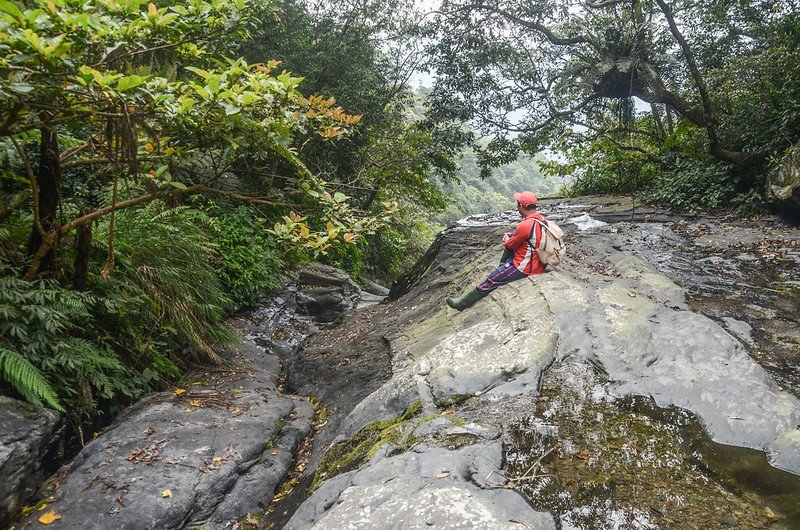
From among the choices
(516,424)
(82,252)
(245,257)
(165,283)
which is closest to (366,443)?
(516,424)

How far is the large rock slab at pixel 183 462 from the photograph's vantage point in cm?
322

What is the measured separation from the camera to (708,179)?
34.3 ft

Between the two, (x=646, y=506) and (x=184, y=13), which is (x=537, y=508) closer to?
(x=646, y=506)

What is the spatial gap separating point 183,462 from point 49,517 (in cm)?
87

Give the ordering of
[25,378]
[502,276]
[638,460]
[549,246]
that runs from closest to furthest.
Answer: [638,460] < [25,378] < [549,246] < [502,276]

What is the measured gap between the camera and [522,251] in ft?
17.0

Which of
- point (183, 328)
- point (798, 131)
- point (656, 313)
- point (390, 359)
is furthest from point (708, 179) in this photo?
point (183, 328)

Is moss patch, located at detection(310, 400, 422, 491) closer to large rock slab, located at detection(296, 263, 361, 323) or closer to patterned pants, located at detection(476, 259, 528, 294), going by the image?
patterned pants, located at detection(476, 259, 528, 294)

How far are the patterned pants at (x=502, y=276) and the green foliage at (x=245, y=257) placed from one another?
153 inches

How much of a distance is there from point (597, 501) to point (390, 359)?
3.24m

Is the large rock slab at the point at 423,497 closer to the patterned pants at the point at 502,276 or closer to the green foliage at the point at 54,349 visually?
the green foliage at the point at 54,349

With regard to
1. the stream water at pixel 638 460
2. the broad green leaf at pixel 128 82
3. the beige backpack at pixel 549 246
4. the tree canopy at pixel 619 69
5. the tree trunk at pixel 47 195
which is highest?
the tree canopy at pixel 619 69

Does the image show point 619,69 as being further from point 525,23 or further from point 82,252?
point 82,252

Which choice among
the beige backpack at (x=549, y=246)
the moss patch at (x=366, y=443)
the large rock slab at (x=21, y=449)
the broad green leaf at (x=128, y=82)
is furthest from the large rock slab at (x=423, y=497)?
the beige backpack at (x=549, y=246)
